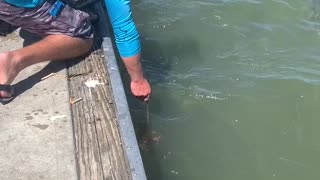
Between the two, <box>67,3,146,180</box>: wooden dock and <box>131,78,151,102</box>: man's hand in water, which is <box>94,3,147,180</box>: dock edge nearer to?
<box>67,3,146,180</box>: wooden dock

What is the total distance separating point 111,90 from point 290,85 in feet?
9.17

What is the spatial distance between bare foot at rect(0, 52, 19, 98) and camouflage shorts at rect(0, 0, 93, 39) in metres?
0.42

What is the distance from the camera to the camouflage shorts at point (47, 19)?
4086mm

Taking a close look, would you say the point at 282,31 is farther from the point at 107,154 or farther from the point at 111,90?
the point at 107,154

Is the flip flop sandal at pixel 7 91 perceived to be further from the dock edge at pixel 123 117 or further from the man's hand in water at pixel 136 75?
the man's hand in water at pixel 136 75

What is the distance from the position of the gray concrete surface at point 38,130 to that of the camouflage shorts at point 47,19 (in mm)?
279

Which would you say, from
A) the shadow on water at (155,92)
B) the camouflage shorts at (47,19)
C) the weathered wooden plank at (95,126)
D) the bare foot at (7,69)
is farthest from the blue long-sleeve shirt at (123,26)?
the shadow on water at (155,92)

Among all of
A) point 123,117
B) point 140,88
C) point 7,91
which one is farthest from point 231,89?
point 7,91

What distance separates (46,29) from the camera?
13.8ft

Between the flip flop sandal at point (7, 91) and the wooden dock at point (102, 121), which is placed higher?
the flip flop sandal at point (7, 91)

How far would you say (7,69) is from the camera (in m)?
3.76

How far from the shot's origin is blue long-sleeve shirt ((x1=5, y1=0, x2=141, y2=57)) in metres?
3.78

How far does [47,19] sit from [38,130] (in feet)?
3.19

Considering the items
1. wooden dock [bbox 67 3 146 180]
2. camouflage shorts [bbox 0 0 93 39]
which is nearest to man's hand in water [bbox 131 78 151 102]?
wooden dock [bbox 67 3 146 180]
